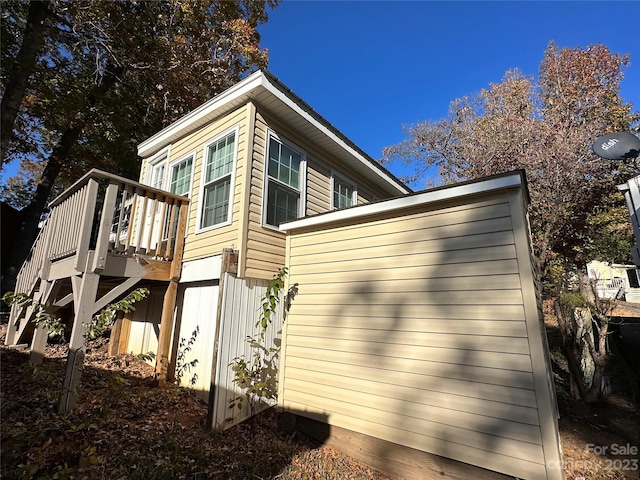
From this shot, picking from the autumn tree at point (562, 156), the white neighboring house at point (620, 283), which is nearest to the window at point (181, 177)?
the autumn tree at point (562, 156)

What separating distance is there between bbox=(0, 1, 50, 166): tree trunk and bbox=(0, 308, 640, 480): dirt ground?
655cm

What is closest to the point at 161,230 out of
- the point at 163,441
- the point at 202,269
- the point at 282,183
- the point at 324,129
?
the point at 202,269

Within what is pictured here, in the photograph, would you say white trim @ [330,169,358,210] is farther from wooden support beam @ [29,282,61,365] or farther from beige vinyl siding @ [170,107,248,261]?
wooden support beam @ [29,282,61,365]

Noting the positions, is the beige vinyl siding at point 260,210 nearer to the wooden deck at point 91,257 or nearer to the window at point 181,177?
the wooden deck at point 91,257

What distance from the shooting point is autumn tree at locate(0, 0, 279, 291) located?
8461 mm

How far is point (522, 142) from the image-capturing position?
989 cm

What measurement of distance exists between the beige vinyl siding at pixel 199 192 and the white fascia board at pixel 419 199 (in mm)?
1135

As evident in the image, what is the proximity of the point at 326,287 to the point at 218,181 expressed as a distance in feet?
9.81

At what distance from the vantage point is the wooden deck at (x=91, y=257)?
4.19m

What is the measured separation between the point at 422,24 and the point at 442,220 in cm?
840

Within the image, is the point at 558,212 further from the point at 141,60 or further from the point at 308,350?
the point at 141,60

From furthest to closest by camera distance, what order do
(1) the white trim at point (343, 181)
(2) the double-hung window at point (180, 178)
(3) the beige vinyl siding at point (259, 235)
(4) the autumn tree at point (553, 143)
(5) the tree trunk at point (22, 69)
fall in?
1. (4) the autumn tree at point (553, 143)
2. (5) the tree trunk at point (22, 69)
3. (1) the white trim at point (343, 181)
4. (2) the double-hung window at point (180, 178)
5. (3) the beige vinyl siding at point (259, 235)

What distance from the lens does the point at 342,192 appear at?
7.63 meters

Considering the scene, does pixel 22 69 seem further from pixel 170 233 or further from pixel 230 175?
pixel 230 175
